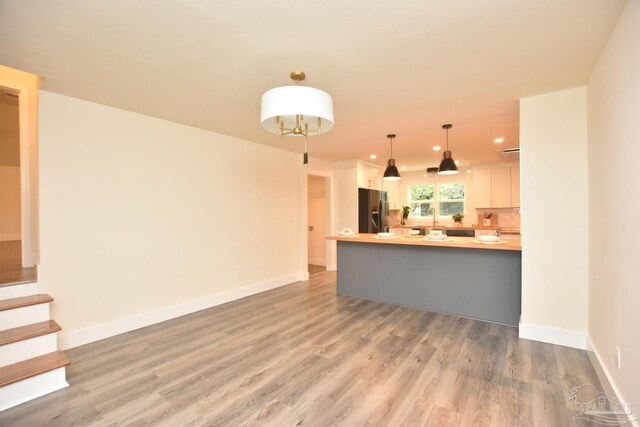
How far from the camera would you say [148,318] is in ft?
11.5

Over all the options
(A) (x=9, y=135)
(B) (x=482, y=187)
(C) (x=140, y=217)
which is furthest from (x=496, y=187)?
(A) (x=9, y=135)

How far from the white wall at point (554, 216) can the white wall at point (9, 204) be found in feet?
31.8

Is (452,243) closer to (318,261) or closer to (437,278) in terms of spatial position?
(437,278)

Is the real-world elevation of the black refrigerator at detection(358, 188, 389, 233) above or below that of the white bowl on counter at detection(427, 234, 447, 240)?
above

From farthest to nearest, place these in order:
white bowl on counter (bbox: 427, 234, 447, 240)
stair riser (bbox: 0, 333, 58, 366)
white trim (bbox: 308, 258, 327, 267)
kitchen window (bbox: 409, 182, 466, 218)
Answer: kitchen window (bbox: 409, 182, 466, 218)
white trim (bbox: 308, 258, 327, 267)
white bowl on counter (bbox: 427, 234, 447, 240)
stair riser (bbox: 0, 333, 58, 366)

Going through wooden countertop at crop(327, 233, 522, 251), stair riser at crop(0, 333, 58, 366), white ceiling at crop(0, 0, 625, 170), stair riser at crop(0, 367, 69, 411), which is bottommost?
stair riser at crop(0, 367, 69, 411)

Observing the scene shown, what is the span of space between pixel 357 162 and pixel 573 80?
402 cm

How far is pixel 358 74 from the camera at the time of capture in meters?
2.47

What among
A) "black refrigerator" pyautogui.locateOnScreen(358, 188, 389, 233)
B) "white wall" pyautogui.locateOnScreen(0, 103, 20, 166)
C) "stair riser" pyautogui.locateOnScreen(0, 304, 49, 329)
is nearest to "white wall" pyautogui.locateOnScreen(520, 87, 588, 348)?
"black refrigerator" pyautogui.locateOnScreen(358, 188, 389, 233)

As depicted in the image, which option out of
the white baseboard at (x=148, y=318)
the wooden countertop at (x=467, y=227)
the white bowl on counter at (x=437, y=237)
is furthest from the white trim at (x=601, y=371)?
the white baseboard at (x=148, y=318)

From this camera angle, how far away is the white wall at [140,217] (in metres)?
2.88

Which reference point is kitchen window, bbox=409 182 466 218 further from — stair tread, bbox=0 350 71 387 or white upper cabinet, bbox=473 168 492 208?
stair tread, bbox=0 350 71 387

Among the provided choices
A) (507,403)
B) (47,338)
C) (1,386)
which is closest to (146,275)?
(47,338)

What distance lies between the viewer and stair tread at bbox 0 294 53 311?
7.64 ft
